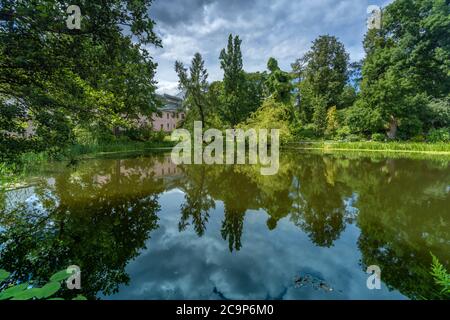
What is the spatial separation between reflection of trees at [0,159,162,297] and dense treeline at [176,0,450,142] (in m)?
21.6

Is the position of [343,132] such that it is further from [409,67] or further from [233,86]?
[233,86]

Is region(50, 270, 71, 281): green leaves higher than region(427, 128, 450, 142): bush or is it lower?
lower

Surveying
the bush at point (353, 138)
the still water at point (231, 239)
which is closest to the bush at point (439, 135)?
the bush at point (353, 138)

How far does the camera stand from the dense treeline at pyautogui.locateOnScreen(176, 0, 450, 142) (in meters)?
27.0

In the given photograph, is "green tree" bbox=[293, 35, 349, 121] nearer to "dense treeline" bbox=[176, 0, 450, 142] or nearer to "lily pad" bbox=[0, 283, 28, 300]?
"dense treeline" bbox=[176, 0, 450, 142]

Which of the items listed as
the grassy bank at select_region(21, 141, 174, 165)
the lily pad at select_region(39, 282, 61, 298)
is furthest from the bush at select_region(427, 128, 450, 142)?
the lily pad at select_region(39, 282, 61, 298)

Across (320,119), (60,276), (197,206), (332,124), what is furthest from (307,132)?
(60,276)

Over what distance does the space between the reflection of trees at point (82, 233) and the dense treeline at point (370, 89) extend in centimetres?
2162

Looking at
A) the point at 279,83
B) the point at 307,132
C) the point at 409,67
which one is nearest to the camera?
the point at 409,67

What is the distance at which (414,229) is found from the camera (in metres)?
4.89

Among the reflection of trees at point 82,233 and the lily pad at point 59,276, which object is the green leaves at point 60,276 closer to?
the lily pad at point 59,276

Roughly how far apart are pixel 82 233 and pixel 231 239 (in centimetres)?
302

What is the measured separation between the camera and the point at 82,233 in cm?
477

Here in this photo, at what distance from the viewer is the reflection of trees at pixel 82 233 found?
348 centimetres
